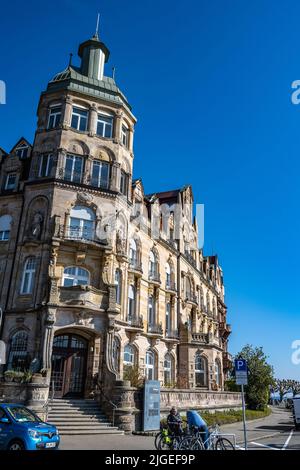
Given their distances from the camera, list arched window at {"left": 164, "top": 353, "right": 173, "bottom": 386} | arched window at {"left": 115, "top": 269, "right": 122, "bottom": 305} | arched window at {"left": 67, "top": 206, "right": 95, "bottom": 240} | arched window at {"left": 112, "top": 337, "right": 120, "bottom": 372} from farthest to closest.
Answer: arched window at {"left": 164, "top": 353, "right": 173, "bottom": 386} < arched window at {"left": 115, "top": 269, "right": 122, "bottom": 305} < arched window at {"left": 112, "top": 337, "right": 120, "bottom": 372} < arched window at {"left": 67, "top": 206, "right": 95, "bottom": 240}

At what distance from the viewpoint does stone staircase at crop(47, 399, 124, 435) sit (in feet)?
62.1

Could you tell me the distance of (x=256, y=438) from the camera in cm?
2147

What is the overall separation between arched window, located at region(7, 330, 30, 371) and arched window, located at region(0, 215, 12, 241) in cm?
717

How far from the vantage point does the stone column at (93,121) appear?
29.7m

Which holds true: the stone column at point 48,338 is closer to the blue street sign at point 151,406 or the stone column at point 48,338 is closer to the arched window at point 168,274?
the blue street sign at point 151,406

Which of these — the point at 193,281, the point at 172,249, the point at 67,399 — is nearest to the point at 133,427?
the point at 67,399

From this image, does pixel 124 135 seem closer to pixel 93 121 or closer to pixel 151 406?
pixel 93 121

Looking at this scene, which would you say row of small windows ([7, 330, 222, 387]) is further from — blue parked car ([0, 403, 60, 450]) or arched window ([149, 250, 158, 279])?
blue parked car ([0, 403, 60, 450])

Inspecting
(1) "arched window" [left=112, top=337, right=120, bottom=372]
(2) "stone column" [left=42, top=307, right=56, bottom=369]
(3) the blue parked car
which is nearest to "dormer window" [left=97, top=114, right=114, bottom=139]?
(2) "stone column" [left=42, top=307, right=56, bottom=369]

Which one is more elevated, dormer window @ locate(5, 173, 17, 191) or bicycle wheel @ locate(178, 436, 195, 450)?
dormer window @ locate(5, 173, 17, 191)

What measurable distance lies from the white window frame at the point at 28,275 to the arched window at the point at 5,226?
310cm

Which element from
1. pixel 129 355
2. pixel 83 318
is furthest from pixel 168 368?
pixel 83 318

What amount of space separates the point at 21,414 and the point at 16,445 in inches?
50.0

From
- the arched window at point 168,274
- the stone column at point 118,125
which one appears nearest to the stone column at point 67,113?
the stone column at point 118,125
